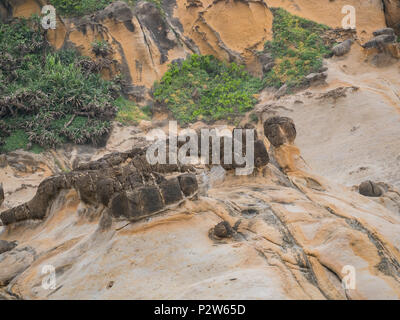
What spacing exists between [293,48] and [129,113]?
8348 mm

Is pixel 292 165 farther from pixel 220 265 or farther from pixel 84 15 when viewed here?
pixel 84 15

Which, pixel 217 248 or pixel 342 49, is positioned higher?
pixel 342 49

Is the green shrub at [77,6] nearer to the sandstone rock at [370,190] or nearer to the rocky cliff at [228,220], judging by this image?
the rocky cliff at [228,220]

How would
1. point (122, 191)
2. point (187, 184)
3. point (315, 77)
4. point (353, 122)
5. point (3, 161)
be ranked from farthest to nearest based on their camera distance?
point (315, 77) < point (3, 161) < point (353, 122) < point (187, 184) < point (122, 191)

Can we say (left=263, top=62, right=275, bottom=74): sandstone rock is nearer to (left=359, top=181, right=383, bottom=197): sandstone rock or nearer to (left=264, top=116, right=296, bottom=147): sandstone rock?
(left=264, top=116, right=296, bottom=147): sandstone rock

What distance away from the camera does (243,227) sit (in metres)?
4.97

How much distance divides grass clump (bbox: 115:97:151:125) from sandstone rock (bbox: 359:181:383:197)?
441 inches

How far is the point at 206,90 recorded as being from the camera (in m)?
18.5

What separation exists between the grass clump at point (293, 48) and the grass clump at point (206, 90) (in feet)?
4.20

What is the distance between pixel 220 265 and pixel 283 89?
44.3ft

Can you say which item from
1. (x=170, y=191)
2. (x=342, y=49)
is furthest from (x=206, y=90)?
(x=170, y=191)

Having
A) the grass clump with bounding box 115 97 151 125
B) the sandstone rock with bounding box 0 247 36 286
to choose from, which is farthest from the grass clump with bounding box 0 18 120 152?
the sandstone rock with bounding box 0 247 36 286

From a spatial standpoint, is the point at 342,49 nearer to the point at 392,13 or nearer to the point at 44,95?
the point at 392,13

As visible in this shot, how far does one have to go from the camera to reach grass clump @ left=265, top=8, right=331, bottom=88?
55.9 ft
